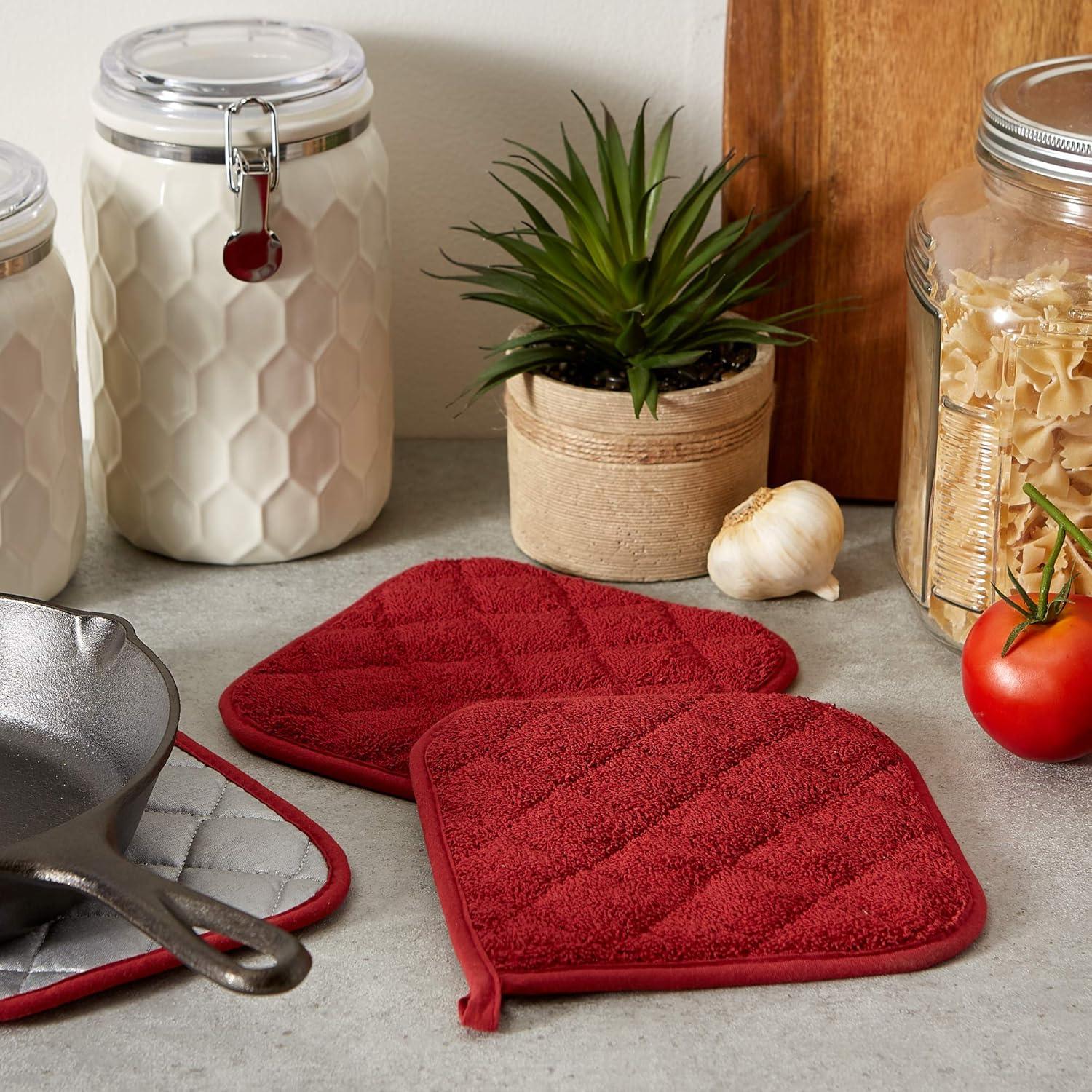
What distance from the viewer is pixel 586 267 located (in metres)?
0.94

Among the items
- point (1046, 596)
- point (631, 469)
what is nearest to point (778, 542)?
point (631, 469)

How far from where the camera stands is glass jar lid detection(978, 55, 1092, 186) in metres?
0.77

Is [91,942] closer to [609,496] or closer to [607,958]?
[607,958]

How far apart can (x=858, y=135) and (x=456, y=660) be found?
17.2 inches

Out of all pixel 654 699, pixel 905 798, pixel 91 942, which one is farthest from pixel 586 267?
pixel 91 942

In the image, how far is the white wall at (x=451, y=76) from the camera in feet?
3.37

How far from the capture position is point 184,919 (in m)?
0.52

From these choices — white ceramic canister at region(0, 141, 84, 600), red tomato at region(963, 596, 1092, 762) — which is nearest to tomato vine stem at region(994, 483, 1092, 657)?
red tomato at region(963, 596, 1092, 762)

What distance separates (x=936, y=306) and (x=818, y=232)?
0.18 m

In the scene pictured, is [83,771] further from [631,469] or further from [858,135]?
[858,135]

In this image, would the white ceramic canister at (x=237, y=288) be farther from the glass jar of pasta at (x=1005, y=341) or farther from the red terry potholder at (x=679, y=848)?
the glass jar of pasta at (x=1005, y=341)

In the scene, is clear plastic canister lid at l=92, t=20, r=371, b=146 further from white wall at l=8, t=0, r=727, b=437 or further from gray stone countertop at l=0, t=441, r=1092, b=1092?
gray stone countertop at l=0, t=441, r=1092, b=1092

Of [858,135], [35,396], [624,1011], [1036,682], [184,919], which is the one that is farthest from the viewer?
[858,135]

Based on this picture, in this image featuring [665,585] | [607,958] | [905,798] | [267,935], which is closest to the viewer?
[267,935]
